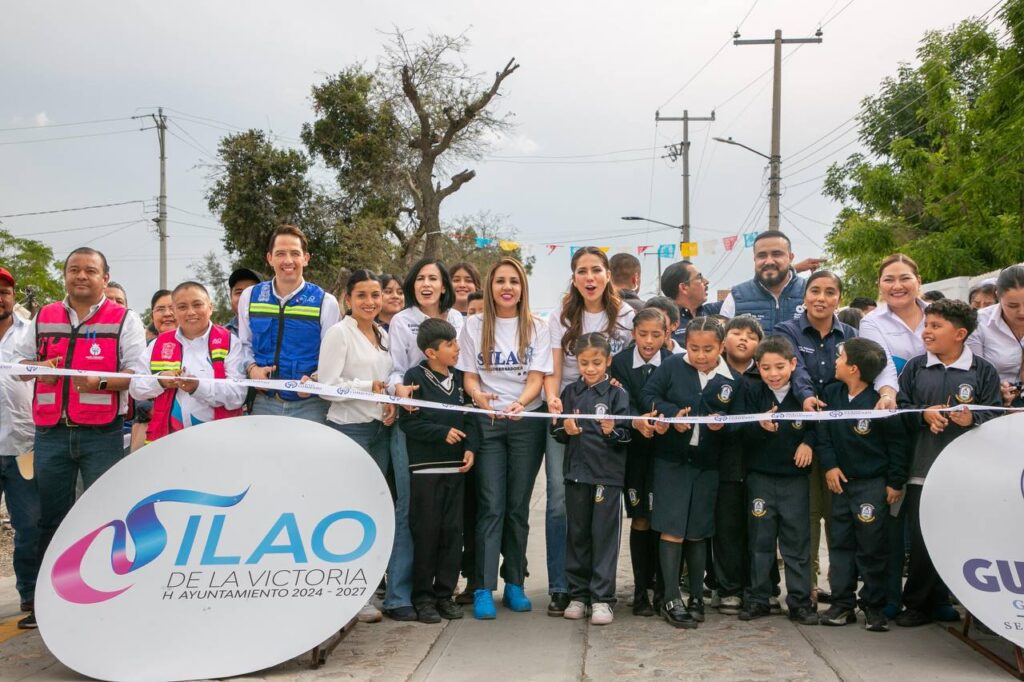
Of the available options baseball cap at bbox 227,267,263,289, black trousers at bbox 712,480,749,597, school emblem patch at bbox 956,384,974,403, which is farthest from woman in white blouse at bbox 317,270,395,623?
school emblem patch at bbox 956,384,974,403

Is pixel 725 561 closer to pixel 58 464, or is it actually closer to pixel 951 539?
pixel 951 539

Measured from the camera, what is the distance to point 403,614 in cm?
540

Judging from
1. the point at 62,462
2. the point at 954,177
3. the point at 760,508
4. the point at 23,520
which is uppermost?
the point at 954,177

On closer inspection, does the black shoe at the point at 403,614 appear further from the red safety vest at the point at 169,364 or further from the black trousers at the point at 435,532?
the red safety vest at the point at 169,364

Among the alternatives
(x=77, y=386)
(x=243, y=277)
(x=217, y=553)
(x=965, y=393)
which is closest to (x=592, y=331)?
(x=965, y=393)

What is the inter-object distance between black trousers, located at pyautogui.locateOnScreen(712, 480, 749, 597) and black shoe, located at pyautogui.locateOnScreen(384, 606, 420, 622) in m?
1.88

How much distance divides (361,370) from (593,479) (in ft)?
5.02

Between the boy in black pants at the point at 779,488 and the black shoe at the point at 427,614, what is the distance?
1.80 meters

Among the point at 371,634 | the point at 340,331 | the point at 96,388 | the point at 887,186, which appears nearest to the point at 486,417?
the point at 340,331

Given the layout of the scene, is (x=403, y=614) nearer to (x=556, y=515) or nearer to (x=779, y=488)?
(x=556, y=515)

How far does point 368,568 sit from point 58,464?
2.08m

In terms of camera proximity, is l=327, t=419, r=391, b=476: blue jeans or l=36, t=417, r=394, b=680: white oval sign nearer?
l=36, t=417, r=394, b=680: white oval sign

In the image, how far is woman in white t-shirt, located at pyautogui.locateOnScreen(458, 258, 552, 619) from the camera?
558 cm

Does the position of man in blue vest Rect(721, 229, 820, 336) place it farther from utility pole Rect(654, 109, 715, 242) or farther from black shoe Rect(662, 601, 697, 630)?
utility pole Rect(654, 109, 715, 242)
